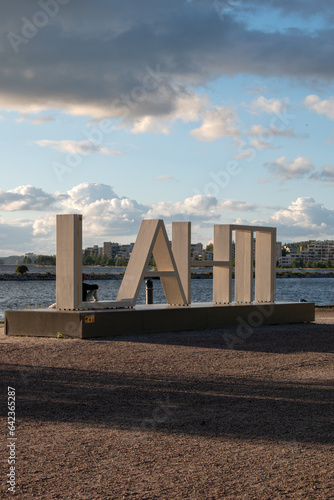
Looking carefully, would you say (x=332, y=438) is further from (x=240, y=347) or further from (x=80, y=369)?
(x=240, y=347)

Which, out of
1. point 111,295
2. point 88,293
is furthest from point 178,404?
point 111,295

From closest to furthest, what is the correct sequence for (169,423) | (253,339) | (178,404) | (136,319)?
(169,423), (178,404), (253,339), (136,319)

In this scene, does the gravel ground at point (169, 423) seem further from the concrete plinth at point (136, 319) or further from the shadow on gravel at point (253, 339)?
the concrete plinth at point (136, 319)

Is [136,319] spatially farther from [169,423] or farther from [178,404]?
[169,423]

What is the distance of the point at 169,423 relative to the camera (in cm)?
711

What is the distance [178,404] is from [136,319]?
7.38 meters

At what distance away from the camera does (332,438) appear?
21.6ft

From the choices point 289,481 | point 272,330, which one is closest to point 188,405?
point 289,481

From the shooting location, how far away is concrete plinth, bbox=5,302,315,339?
567 inches

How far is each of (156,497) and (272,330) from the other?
12444 mm

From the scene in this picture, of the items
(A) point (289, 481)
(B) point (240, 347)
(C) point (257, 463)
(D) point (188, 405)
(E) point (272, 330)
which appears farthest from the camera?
(E) point (272, 330)

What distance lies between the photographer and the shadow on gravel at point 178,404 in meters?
6.93

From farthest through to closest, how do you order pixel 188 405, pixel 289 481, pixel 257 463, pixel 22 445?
pixel 188 405 → pixel 22 445 → pixel 257 463 → pixel 289 481

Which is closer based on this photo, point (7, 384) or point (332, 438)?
point (332, 438)
